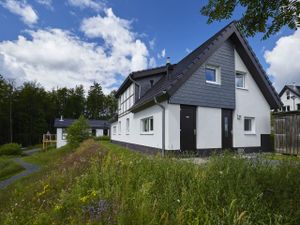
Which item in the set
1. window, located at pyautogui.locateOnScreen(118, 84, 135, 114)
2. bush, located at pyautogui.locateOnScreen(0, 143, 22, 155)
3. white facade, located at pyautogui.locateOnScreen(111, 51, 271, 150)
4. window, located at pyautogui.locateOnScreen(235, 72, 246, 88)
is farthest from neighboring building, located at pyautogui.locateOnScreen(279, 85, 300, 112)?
bush, located at pyautogui.locateOnScreen(0, 143, 22, 155)

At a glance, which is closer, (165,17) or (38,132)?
(165,17)

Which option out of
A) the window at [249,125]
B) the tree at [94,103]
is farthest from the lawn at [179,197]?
the tree at [94,103]

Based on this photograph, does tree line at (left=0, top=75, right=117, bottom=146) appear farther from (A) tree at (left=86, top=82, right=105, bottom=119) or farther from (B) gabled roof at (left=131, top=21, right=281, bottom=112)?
(B) gabled roof at (left=131, top=21, right=281, bottom=112)

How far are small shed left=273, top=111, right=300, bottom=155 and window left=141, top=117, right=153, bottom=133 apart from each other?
24.4 ft

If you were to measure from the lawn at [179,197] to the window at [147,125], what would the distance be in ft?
28.5

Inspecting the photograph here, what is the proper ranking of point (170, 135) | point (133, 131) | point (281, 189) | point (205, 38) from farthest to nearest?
point (133, 131) < point (205, 38) < point (170, 135) < point (281, 189)

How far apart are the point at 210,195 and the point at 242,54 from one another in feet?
40.7

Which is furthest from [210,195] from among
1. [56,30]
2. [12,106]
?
[12,106]

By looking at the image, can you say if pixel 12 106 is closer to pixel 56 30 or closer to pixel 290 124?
pixel 56 30

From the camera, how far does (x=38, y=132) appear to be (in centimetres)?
5162

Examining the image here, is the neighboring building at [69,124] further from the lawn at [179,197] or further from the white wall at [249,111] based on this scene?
the lawn at [179,197]

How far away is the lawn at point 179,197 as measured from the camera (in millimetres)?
2994

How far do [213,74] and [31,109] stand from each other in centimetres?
4827

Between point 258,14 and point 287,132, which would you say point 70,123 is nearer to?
point 287,132
